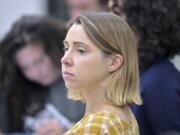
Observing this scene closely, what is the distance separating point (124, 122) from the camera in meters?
1.65

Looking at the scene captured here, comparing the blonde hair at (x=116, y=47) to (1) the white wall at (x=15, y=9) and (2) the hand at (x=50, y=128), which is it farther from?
(1) the white wall at (x=15, y=9)

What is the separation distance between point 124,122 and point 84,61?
0.21 metres

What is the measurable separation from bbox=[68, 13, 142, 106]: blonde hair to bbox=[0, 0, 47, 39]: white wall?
164 inches

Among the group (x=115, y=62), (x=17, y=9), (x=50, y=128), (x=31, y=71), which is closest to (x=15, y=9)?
(x=17, y=9)

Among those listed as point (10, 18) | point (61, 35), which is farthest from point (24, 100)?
point (10, 18)

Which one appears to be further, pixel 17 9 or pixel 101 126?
pixel 17 9

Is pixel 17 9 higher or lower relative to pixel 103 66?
lower

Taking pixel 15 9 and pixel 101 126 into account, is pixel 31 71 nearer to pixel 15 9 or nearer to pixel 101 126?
pixel 101 126

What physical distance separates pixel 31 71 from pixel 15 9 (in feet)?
8.05

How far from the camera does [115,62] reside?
1671 millimetres

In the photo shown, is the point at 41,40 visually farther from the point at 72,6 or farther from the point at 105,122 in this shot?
the point at 105,122

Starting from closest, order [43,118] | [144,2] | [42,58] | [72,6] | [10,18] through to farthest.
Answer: [144,2] → [43,118] → [42,58] → [72,6] → [10,18]

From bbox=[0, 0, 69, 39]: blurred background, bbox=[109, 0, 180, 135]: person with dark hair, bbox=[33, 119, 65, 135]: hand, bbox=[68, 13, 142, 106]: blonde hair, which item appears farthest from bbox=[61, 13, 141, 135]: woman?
bbox=[0, 0, 69, 39]: blurred background

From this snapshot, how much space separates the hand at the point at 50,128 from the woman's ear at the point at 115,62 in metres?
1.56
